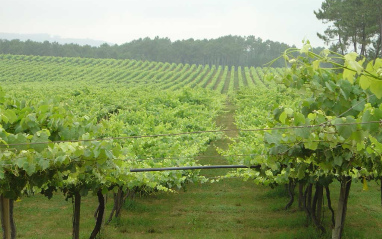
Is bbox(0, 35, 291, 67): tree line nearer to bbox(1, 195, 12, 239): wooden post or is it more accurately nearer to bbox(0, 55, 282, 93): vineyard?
bbox(0, 55, 282, 93): vineyard

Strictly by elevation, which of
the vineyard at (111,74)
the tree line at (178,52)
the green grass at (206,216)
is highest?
the tree line at (178,52)

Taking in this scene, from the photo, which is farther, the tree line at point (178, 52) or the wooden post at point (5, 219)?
the tree line at point (178, 52)

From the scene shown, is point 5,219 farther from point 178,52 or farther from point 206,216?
point 178,52

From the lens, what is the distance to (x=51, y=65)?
8631 centimetres

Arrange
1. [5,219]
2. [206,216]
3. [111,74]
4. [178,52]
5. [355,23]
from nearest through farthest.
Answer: [5,219] → [206,216] → [355,23] → [111,74] → [178,52]

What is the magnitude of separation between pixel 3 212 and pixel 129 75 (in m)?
77.6

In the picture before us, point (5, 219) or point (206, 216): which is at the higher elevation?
point (5, 219)

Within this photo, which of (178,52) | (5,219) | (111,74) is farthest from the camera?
(178,52)

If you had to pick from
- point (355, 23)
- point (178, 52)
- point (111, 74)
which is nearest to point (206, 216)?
point (355, 23)

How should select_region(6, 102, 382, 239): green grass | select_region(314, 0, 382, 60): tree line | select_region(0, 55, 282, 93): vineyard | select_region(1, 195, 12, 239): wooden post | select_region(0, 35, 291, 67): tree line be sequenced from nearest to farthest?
select_region(1, 195, 12, 239): wooden post → select_region(6, 102, 382, 239): green grass → select_region(314, 0, 382, 60): tree line → select_region(0, 55, 282, 93): vineyard → select_region(0, 35, 291, 67): tree line

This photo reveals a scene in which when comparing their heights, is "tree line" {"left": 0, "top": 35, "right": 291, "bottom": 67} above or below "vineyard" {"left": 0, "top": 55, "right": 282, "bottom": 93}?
above

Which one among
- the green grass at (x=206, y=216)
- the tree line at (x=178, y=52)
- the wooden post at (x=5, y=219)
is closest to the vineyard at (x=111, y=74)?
the tree line at (x=178, y=52)

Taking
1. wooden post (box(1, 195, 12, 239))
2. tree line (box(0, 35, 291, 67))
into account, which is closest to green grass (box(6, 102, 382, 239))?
wooden post (box(1, 195, 12, 239))

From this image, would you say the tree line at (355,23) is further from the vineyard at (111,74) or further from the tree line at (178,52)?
the tree line at (178,52)
